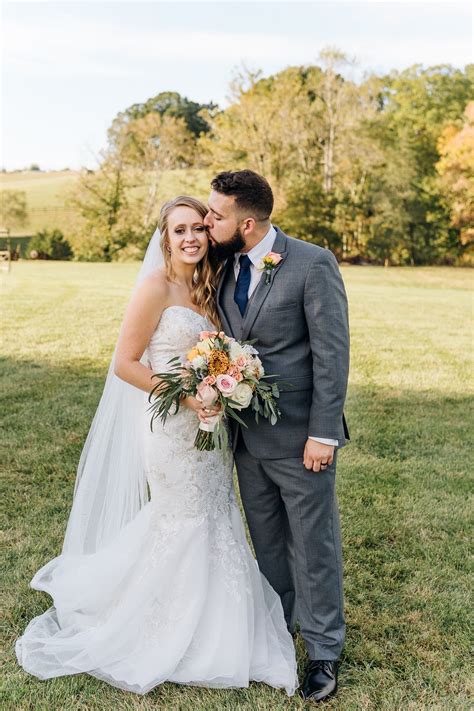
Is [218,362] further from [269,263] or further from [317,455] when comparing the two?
[317,455]

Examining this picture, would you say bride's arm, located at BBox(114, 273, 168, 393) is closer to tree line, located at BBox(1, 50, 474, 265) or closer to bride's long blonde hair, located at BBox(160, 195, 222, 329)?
bride's long blonde hair, located at BBox(160, 195, 222, 329)

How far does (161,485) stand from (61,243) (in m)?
37.5

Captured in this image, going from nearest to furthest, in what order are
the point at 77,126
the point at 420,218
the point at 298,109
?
1. the point at 298,109
2. the point at 420,218
3. the point at 77,126

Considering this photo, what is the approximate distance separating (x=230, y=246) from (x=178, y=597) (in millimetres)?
1721

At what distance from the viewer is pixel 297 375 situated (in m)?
3.35

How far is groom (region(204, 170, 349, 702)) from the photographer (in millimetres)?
3236

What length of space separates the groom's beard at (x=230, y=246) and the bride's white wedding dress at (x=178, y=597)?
34cm

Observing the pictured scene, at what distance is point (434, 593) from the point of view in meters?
4.35

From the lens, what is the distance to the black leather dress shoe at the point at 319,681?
→ 3344 millimetres

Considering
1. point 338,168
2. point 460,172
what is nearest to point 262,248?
point 460,172

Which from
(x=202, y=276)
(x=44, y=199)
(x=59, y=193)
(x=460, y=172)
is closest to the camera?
(x=202, y=276)

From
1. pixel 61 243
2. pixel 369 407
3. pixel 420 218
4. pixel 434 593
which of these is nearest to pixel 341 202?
pixel 420 218

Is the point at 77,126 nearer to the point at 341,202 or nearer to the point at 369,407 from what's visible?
the point at 341,202

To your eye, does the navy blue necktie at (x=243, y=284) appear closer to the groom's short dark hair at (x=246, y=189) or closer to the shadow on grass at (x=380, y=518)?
the groom's short dark hair at (x=246, y=189)
